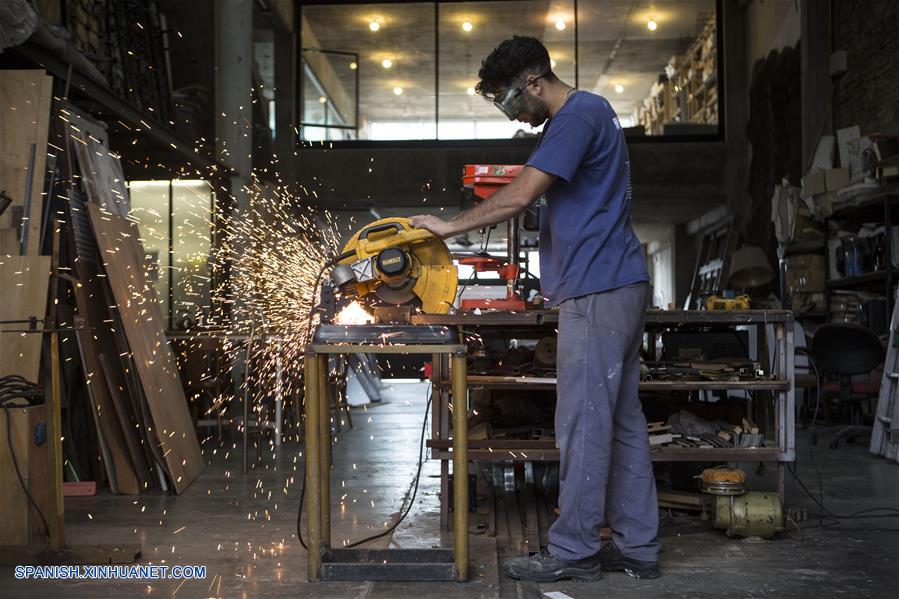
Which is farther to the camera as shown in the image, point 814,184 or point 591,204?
point 814,184

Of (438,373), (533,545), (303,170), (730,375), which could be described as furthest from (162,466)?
(303,170)

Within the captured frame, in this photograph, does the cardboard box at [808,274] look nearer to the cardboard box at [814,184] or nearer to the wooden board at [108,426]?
the cardboard box at [814,184]

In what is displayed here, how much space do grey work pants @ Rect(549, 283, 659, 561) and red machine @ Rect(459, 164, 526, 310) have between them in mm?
676

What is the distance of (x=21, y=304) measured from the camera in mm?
3777

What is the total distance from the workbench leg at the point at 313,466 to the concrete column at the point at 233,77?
7098 millimetres

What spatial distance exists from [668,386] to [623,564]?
867mm

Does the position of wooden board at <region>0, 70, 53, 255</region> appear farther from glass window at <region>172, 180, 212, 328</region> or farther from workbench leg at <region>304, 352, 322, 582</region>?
glass window at <region>172, 180, 212, 328</region>

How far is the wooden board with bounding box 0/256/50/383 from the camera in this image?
12.3 ft

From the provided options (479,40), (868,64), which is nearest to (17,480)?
(868,64)

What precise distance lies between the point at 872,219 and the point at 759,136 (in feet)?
11.7

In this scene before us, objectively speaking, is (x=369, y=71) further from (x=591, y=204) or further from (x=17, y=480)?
(x=591, y=204)

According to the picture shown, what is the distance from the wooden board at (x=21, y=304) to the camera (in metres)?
3.76

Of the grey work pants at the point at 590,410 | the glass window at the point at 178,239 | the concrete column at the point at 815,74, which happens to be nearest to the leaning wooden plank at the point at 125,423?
the grey work pants at the point at 590,410

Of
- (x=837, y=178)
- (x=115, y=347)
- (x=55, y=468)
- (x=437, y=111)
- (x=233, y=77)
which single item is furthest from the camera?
(x=437, y=111)
